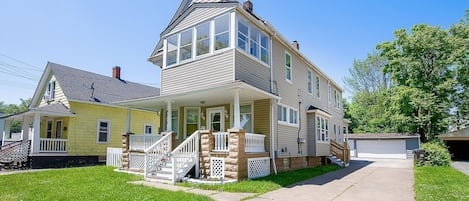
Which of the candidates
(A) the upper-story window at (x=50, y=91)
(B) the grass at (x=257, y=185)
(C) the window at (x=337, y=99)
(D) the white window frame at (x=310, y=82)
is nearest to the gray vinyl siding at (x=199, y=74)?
(B) the grass at (x=257, y=185)

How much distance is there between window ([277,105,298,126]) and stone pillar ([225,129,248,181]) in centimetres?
355

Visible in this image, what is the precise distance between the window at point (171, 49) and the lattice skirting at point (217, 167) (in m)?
5.27

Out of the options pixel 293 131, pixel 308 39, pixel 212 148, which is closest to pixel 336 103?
pixel 308 39

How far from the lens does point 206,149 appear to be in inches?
420

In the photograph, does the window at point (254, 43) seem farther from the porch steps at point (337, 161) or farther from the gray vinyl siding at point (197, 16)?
the porch steps at point (337, 161)

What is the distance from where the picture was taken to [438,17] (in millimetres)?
28422

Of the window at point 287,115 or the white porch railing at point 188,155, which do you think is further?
the window at point 287,115

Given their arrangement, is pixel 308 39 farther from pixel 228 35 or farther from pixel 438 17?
pixel 438 17

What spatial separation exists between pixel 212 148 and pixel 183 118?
412cm

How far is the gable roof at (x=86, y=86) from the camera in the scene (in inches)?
732

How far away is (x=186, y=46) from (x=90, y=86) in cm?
1065

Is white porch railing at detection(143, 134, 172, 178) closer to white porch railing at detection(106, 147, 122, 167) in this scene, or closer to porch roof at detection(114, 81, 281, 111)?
porch roof at detection(114, 81, 281, 111)

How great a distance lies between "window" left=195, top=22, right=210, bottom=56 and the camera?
1202cm

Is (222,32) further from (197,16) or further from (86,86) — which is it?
(86,86)
